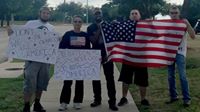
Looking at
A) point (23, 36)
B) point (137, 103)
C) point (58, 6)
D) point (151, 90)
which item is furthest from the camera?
point (58, 6)

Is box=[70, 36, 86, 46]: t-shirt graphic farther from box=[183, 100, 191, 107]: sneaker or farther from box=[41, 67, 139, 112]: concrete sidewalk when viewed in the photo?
box=[183, 100, 191, 107]: sneaker

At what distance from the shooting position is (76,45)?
7984mm

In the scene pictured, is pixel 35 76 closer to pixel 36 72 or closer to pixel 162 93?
pixel 36 72

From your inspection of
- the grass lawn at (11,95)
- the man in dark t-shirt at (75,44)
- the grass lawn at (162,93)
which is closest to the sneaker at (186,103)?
the grass lawn at (162,93)

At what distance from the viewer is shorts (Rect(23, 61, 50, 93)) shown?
7.50 metres

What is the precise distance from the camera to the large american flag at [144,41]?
26.8 ft

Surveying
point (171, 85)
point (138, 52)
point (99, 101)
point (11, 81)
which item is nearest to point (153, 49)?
point (138, 52)

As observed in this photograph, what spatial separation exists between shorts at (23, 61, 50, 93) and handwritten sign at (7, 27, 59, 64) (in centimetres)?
11

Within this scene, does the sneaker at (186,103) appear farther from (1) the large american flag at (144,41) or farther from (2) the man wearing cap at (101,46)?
(2) the man wearing cap at (101,46)

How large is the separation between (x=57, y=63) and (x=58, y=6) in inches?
3738

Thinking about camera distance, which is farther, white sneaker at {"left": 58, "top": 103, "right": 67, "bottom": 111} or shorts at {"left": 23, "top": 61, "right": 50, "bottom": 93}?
white sneaker at {"left": 58, "top": 103, "right": 67, "bottom": 111}

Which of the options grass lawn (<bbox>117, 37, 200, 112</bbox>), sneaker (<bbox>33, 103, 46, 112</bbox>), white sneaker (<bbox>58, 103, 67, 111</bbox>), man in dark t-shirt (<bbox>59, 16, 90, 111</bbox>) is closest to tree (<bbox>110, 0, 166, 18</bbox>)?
grass lawn (<bbox>117, 37, 200, 112</bbox>)

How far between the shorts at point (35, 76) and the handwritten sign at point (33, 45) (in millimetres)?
110

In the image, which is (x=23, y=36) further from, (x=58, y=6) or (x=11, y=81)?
(x=58, y=6)
